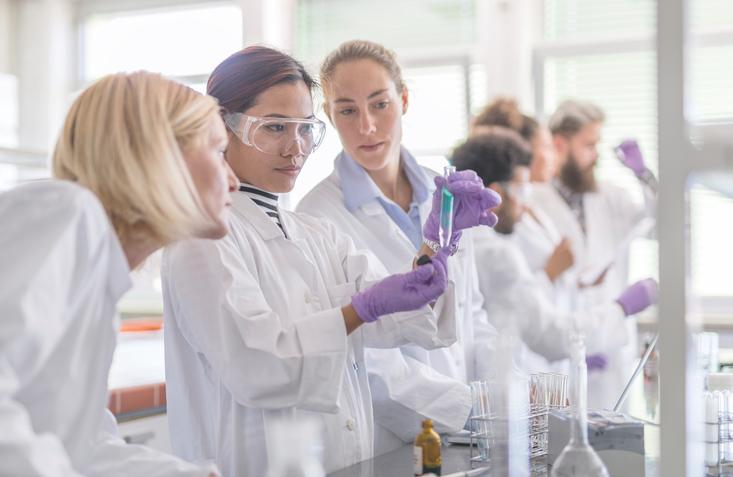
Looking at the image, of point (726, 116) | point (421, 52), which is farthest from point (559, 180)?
point (726, 116)

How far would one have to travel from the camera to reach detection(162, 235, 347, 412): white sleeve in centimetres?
172

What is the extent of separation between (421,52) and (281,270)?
3.66 metres

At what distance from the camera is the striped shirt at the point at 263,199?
81.2 inches

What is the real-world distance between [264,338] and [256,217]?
39 cm

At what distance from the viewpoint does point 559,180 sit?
16.1 ft

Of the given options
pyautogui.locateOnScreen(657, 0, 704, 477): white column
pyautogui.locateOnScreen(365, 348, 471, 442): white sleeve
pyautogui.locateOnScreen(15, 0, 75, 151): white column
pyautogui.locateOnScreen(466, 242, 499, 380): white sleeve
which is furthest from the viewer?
pyautogui.locateOnScreen(15, 0, 75, 151): white column

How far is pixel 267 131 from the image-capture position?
201 cm

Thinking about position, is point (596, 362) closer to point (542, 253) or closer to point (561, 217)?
point (542, 253)

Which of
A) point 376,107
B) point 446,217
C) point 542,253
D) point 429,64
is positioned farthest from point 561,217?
point 446,217

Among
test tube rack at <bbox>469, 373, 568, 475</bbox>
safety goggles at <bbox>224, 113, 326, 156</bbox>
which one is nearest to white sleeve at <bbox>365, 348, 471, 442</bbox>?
test tube rack at <bbox>469, 373, 568, 475</bbox>

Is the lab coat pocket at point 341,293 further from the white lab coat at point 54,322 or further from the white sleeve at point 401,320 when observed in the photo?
the white lab coat at point 54,322

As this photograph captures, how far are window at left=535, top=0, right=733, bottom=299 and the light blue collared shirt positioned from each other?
7.96 feet

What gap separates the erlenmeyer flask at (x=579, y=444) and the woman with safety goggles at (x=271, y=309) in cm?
50

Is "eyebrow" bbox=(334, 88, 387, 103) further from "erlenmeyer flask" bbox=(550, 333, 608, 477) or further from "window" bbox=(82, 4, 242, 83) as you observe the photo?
"window" bbox=(82, 4, 242, 83)
